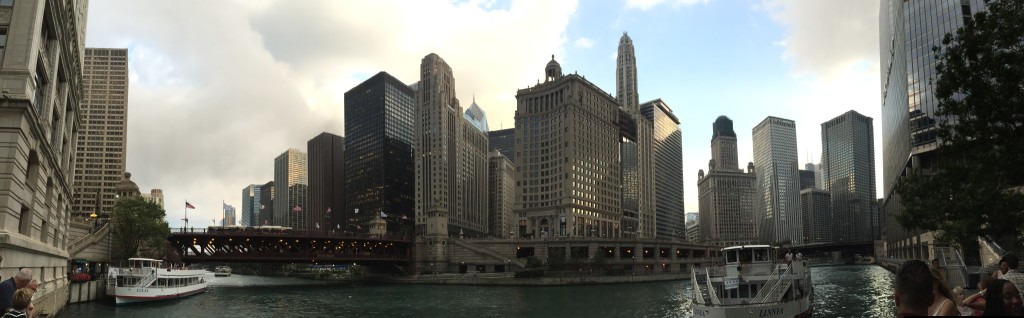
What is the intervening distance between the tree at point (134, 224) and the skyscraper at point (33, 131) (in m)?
50.0

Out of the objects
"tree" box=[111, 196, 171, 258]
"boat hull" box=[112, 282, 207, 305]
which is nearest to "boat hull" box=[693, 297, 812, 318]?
"boat hull" box=[112, 282, 207, 305]

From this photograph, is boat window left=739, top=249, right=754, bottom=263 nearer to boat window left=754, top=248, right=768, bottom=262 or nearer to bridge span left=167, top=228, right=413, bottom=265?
boat window left=754, top=248, right=768, bottom=262

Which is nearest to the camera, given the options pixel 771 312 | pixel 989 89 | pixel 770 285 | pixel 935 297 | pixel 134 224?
pixel 935 297

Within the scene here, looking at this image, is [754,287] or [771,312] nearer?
[771,312]

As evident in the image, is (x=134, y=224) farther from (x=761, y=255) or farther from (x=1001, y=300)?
(x=1001, y=300)

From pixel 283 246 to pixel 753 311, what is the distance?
107791 millimetres

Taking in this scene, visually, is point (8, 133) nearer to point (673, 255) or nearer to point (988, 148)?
point (988, 148)

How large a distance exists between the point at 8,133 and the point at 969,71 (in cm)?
4092

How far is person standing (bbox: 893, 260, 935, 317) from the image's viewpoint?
8836 millimetres

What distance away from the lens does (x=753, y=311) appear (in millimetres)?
42719

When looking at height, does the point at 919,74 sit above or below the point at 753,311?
above

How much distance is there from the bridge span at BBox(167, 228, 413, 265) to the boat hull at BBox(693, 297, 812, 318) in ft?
Answer: 306

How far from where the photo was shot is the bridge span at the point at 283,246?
115938mm

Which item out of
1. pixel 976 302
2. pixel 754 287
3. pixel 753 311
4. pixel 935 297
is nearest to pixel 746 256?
pixel 754 287
